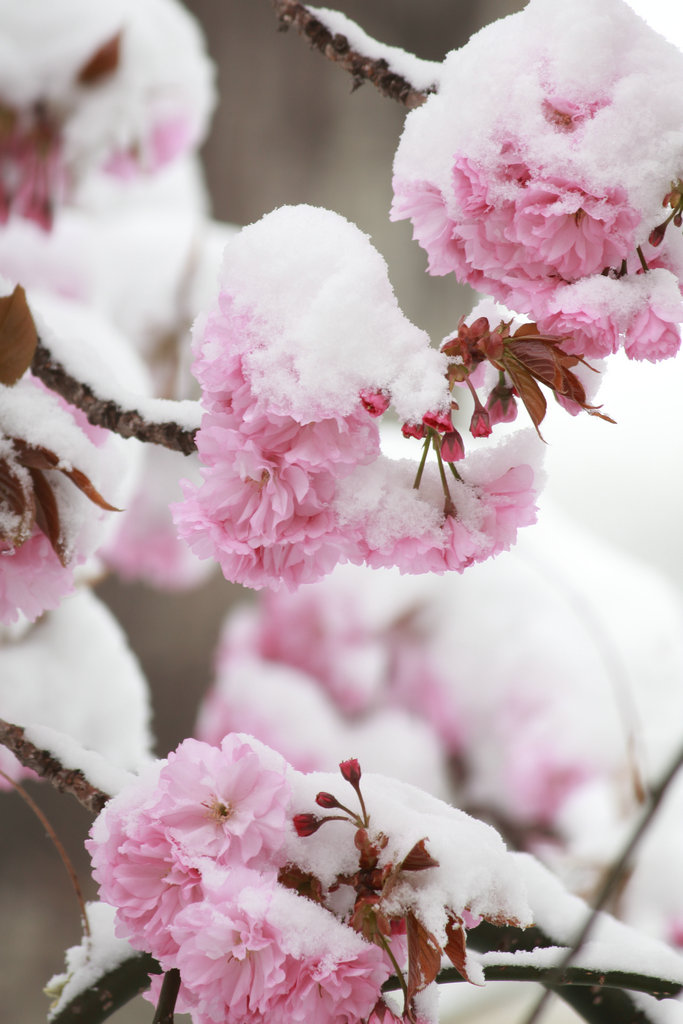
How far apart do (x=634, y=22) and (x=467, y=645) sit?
2.75 feet

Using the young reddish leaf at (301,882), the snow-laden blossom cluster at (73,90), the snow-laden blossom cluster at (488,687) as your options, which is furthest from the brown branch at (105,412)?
the snow-laden blossom cluster at (488,687)

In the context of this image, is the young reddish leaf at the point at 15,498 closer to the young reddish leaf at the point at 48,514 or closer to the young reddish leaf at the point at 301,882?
the young reddish leaf at the point at 48,514

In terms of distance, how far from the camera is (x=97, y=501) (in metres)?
0.26

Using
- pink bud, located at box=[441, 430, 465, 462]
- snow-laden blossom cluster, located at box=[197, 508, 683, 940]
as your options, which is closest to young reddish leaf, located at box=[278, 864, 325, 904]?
pink bud, located at box=[441, 430, 465, 462]

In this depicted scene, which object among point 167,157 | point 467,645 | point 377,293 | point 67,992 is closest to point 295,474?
point 377,293

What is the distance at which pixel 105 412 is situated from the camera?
0.91 ft

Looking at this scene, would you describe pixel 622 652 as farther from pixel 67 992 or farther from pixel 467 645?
pixel 67 992

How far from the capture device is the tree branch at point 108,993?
26 cm

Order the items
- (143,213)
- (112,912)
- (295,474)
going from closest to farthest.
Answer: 1. (295,474)
2. (112,912)
3. (143,213)

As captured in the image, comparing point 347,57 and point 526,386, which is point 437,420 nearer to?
point 526,386

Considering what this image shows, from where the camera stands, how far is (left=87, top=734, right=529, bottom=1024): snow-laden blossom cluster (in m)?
0.20

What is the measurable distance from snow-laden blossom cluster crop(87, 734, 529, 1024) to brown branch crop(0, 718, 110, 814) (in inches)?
1.0

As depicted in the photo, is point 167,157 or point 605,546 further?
point 605,546

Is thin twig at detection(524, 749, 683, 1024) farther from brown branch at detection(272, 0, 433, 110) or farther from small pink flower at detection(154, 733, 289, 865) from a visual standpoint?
brown branch at detection(272, 0, 433, 110)
